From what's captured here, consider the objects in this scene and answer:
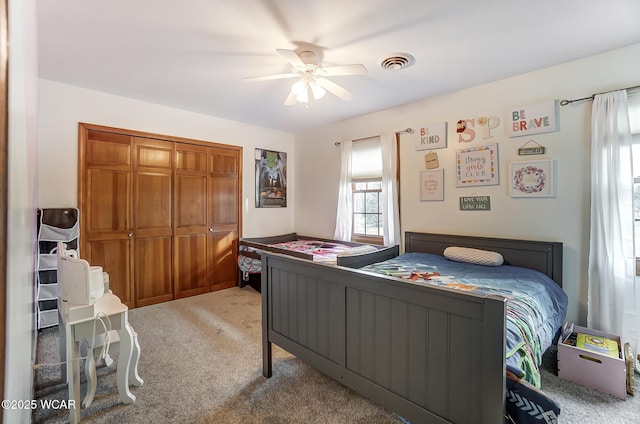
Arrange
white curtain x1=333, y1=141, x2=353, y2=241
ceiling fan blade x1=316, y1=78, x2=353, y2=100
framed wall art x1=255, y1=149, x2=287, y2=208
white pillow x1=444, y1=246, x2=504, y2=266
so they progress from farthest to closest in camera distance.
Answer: framed wall art x1=255, y1=149, x2=287, y2=208 → white curtain x1=333, y1=141, x2=353, y2=241 → white pillow x1=444, y1=246, x2=504, y2=266 → ceiling fan blade x1=316, y1=78, x2=353, y2=100

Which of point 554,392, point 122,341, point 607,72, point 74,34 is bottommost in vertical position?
point 554,392

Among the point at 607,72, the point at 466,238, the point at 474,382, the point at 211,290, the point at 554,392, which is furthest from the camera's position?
the point at 211,290

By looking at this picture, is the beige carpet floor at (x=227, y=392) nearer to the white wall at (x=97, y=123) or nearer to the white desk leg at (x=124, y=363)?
the white desk leg at (x=124, y=363)

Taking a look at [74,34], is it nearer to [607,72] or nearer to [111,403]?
[111,403]

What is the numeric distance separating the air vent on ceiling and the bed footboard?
1.86 metres

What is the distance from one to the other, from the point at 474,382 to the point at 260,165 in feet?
13.6

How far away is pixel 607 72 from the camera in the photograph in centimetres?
240

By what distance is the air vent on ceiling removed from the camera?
95.5 inches

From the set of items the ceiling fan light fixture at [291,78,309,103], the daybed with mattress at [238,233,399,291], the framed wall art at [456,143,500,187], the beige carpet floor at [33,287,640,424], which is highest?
the ceiling fan light fixture at [291,78,309,103]

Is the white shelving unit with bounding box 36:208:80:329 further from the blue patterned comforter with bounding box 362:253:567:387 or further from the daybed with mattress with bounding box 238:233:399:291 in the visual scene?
the blue patterned comforter with bounding box 362:253:567:387

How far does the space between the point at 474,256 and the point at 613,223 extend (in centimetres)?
104

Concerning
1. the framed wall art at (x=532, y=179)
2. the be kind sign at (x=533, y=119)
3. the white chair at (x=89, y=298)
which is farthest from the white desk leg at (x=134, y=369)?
the be kind sign at (x=533, y=119)

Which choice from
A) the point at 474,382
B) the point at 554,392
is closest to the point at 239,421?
the point at 474,382

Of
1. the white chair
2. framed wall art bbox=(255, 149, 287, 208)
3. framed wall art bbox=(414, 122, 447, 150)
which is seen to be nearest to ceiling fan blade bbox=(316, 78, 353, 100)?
framed wall art bbox=(414, 122, 447, 150)
